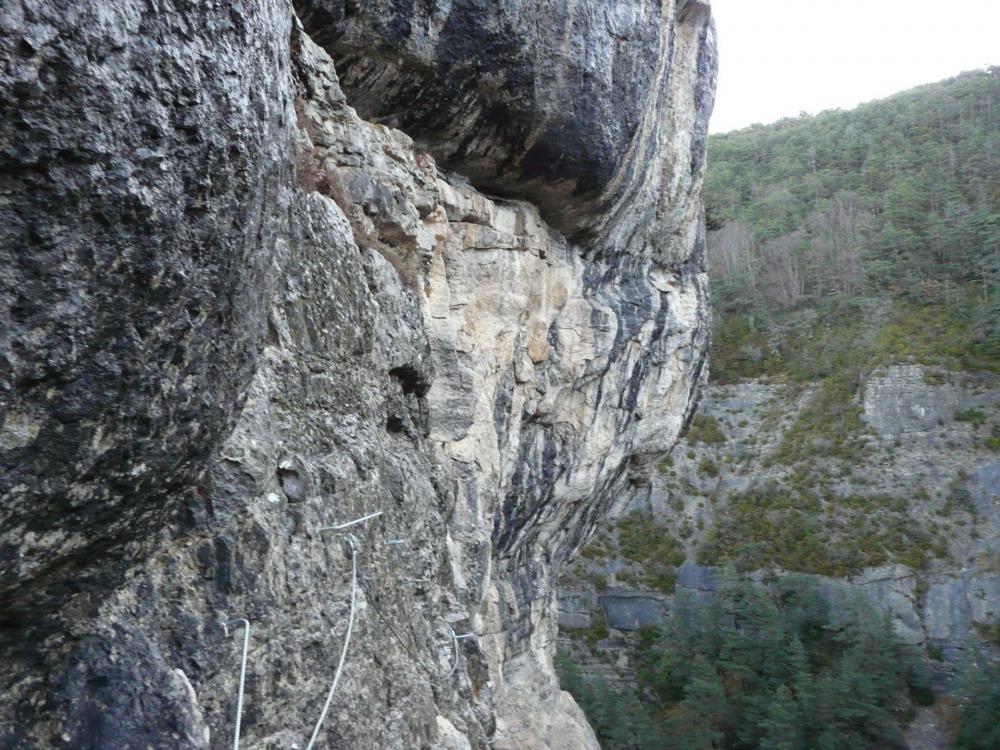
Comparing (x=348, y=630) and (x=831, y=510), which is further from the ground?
(x=348, y=630)

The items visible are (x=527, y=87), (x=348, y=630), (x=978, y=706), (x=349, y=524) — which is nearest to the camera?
(x=348, y=630)

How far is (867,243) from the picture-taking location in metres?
35.8

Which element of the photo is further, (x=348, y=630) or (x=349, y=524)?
(x=349, y=524)

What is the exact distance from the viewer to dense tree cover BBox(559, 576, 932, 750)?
19.3 metres

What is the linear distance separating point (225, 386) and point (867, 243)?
37.8 meters

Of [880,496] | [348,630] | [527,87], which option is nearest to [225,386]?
[348,630]

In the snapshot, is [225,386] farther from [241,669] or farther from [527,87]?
[527,87]

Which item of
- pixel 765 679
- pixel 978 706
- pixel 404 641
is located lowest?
pixel 765 679

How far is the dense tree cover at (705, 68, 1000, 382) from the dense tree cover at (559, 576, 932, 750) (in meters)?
10.7

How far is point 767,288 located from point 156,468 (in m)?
36.9

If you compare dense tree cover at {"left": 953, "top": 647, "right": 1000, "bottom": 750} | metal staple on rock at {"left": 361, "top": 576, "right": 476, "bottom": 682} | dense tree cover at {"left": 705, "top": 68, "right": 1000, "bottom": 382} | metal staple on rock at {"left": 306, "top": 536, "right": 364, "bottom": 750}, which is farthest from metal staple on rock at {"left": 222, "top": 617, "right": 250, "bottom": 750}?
dense tree cover at {"left": 705, "top": 68, "right": 1000, "bottom": 382}

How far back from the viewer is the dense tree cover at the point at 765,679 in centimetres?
1927

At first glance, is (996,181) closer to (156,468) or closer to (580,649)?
(580,649)

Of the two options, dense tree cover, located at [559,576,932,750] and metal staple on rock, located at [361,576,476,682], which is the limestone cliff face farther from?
dense tree cover, located at [559,576,932,750]
